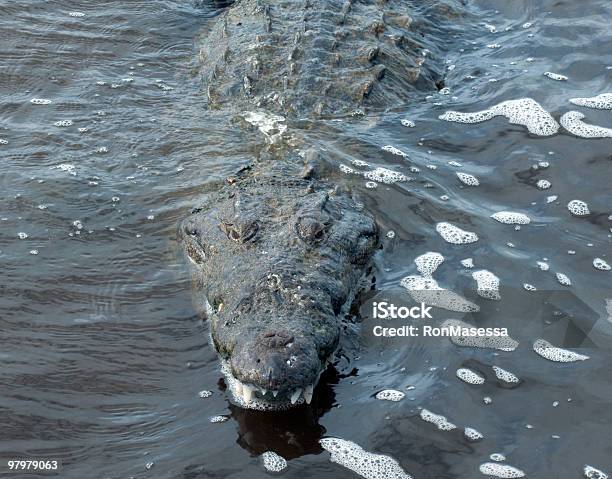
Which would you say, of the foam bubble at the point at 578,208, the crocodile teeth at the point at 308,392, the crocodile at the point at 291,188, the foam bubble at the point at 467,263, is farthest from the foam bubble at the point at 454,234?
the crocodile teeth at the point at 308,392

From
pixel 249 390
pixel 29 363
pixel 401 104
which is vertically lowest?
pixel 29 363

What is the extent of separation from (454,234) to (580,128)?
1.98 meters

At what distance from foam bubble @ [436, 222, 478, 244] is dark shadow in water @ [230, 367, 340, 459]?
183 centimetres

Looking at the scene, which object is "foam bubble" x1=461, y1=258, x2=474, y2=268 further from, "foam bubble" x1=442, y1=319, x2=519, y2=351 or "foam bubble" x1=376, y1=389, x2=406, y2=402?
"foam bubble" x1=376, y1=389, x2=406, y2=402

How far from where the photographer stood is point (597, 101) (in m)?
7.45

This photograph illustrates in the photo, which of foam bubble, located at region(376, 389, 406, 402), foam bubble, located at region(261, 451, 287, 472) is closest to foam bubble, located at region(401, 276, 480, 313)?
foam bubble, located at region(376, 389, 406, 402)

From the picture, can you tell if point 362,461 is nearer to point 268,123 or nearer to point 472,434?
point 472,434

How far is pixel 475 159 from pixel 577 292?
189cm

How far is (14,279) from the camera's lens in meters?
5.47

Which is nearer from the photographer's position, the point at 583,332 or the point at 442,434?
the point at 442,434

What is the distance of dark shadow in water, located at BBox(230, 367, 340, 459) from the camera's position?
4.28 metres

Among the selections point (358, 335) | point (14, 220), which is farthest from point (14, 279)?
point (358, 335)

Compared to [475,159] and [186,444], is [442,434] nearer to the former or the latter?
[186,444]

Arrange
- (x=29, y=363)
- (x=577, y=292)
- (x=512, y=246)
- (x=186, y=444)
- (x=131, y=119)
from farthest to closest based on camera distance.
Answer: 1. (x=131, y=119)
2. (x=512, y=246)
3. (x=577, y=292)
4. (x=29, y=363)
5. (x=186, y=444)
